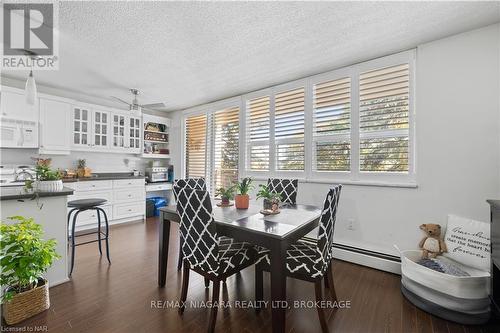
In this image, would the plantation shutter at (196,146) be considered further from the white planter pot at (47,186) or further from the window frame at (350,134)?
the white planter pot at (47,186)

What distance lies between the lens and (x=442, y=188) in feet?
7.44

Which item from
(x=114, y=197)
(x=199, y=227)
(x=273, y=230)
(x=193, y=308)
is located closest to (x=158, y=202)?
(x=114, y=197)

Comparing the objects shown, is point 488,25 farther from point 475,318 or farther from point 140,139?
point 140,139

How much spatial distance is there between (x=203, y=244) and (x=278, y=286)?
59cm

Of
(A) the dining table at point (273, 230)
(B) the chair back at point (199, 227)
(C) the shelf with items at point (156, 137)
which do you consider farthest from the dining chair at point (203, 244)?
(C) the shelf with items at point (156, 137)

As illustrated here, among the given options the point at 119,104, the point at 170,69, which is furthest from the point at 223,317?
the point at 119,104

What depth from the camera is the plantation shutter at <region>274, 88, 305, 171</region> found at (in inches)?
132

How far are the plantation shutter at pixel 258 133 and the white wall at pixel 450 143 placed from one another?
178 cm

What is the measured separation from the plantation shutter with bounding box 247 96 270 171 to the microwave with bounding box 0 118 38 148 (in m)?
3.41

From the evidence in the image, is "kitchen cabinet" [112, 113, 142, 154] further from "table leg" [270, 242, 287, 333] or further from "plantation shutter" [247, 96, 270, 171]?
"table leg" [270, 242, 287, 333]

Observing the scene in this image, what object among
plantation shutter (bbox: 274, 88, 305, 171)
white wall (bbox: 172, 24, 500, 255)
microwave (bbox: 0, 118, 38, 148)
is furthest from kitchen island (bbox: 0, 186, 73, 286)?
white wall (bbox: 172, 24, 500, 255)

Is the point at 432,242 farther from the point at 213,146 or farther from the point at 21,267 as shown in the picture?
the point at 213,146

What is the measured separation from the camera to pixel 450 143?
2234 millimetres

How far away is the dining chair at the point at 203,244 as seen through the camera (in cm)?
159
